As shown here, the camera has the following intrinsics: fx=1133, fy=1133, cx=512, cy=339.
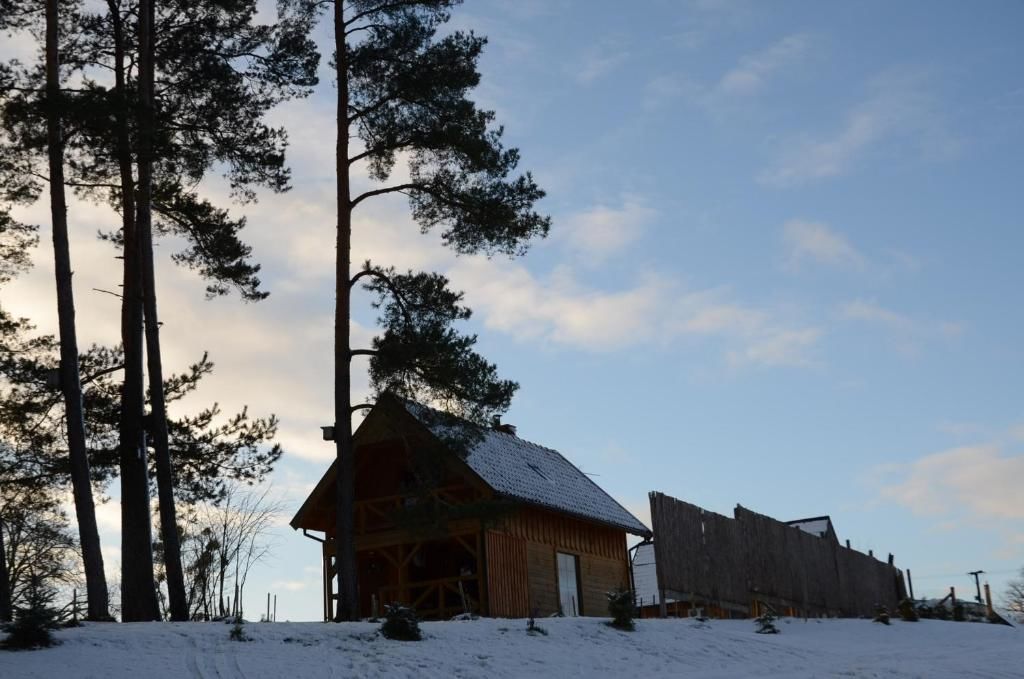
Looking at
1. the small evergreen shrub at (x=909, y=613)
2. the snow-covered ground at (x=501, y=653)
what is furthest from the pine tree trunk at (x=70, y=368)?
the small evergreen shrub at (x=909, y=613)

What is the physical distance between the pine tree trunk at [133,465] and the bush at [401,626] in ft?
14.2

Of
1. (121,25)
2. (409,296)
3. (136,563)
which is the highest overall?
(121,25)

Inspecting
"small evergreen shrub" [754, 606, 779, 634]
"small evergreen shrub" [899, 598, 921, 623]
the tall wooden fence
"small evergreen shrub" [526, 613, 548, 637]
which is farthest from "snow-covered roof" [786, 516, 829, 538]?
"small evergreen shrub" [526, 613, 548, 637]

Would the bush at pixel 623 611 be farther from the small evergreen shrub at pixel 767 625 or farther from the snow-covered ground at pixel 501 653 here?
the small evergreen shrub at pixel 767 625

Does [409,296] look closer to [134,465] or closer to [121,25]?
[134,465]

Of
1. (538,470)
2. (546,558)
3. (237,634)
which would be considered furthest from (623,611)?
(538,470)

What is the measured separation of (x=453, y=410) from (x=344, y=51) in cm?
630

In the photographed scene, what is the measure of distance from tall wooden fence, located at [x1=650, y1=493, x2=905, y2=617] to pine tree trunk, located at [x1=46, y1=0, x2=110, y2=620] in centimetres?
968

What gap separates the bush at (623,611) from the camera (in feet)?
59.7

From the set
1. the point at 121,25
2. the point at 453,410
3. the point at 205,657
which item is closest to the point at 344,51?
the point at 121,25

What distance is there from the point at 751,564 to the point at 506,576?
5254 mm

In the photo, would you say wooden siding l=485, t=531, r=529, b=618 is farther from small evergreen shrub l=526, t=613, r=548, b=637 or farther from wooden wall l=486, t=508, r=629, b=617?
small evergreen shrub l=526, t=613, r=548, b=637

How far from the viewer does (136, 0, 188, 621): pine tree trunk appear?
687 inches

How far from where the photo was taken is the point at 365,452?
85.8 feet
